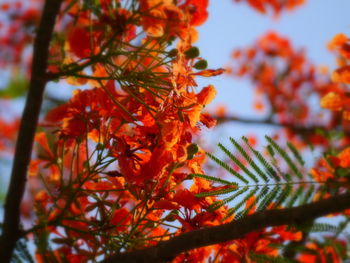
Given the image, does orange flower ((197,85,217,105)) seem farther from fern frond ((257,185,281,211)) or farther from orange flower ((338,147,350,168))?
orange flower ((338,147,350,168))

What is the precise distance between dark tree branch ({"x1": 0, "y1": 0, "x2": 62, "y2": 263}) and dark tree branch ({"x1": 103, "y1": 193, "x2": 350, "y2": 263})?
388 mm

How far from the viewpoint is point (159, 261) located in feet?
3.35

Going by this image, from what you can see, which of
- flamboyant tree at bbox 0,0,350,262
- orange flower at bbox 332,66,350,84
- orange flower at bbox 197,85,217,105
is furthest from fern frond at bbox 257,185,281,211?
orange flower at bbox 332,66,350,84

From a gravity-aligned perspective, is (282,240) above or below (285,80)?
below

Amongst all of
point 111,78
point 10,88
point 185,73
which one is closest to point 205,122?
point 185,73

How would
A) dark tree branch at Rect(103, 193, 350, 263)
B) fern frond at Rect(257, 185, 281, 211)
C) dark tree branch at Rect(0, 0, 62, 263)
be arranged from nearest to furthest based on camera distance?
1. dark tree branch at Rect(103, 193, 350, 263)
2. fern frond at Rect(257, 185, 281, 211)
3. dark tree branch at Rect(0, 0, 62, 263)

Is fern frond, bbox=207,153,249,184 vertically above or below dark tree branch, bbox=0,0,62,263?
below

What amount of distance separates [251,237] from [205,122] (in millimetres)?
380

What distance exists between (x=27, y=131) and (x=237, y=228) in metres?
0.70

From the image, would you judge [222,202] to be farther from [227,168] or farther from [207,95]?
[207,95]

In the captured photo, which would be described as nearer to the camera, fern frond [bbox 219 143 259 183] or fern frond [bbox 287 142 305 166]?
fern frond [bbox 219 143 259 183]

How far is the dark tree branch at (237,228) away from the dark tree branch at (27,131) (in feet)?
1.27

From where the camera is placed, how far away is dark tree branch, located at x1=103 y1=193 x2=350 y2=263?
81 centimetres

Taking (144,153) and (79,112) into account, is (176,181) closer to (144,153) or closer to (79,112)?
(144,153)
